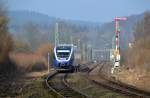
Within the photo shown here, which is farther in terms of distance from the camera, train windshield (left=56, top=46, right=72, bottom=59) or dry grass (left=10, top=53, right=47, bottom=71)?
dry grass (left=10, top=53, right=47, bottom=71)

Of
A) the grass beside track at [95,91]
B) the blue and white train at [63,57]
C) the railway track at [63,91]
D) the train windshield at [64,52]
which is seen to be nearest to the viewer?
the railway track at [63,91]

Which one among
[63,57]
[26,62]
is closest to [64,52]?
[63,57]

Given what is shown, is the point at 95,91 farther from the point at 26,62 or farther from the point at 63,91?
the point at 26,62

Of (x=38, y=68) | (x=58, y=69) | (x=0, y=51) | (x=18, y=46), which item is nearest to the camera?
(x=0, y=51)

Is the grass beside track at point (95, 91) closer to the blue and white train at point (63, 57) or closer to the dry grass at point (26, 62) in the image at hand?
the blue and white train at point (63, 57)

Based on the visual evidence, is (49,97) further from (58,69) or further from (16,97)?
(58,69)

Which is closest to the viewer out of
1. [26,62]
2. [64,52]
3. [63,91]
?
[63,91]

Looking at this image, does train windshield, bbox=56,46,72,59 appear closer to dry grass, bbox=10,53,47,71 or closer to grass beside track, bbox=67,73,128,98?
dry grass, bbox=10,53,47,71

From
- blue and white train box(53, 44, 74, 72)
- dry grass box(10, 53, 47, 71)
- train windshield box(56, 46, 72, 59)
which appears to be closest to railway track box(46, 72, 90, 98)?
blue and white train box(53, 44, 74, 72)

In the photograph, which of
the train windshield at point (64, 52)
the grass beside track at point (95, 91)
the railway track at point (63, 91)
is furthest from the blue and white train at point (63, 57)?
the grass beside track at point (95, 91)

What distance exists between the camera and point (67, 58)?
172 ft

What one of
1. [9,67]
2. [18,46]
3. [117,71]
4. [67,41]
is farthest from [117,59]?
[67,41]

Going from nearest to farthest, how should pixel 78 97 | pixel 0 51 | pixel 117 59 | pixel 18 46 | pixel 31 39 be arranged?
pixel 78 97 → pixel 117 59 → pixel 0 51 → pixel 18 46 → pixel 31 39

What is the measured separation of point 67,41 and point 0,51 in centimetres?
9166
